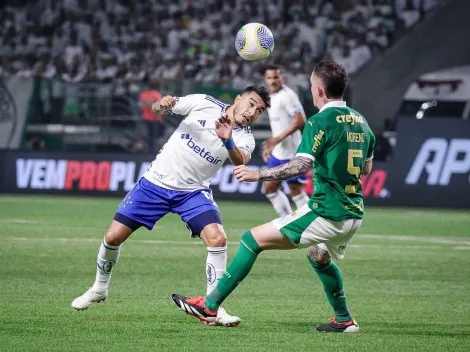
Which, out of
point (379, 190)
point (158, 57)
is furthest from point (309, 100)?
point (158, 57)

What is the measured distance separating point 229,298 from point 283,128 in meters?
6.95

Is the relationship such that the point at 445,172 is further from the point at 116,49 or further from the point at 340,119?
the point at 340,119

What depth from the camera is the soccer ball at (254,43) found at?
10750 mm

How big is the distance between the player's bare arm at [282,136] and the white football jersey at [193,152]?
22.3ft

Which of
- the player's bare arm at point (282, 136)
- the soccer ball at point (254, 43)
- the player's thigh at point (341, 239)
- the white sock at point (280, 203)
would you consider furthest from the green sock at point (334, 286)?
the white sock at point (280, 203)

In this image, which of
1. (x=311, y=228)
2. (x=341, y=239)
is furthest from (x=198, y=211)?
(x=341, y=239)

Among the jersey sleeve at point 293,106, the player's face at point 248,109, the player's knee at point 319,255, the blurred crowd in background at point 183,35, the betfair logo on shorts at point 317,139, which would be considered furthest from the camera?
the blurred crowd in background at point 183,35

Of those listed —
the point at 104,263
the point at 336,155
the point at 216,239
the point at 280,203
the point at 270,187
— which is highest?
the point at 336,155

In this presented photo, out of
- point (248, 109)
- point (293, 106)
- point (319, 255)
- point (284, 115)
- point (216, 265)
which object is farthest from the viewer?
point (284, 115)

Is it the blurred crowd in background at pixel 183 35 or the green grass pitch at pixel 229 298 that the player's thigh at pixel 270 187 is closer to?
the green grass pitch at pixel 229 298

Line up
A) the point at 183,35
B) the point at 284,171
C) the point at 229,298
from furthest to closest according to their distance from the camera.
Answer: the point at 183,35
the point at 229,298
the point at 284,171

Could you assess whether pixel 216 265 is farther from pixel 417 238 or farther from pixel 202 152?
pixel 417 238

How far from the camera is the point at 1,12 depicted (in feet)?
112

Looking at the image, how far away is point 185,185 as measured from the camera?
8.98m
